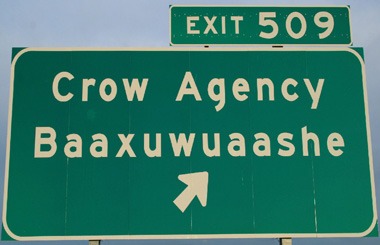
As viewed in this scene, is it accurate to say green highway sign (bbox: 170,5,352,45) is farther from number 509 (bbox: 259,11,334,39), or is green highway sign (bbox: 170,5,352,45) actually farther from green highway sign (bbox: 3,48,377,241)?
green highway sign (bbox: 3,48,377,241)

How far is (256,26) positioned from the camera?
28.0 ft

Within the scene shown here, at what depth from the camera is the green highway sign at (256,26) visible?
27.9ft

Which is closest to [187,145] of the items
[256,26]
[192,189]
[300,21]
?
[192,189]

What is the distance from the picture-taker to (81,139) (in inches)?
321

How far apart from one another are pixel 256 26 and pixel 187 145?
2.10 metres

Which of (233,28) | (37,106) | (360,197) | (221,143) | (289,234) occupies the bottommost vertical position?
(289,234)

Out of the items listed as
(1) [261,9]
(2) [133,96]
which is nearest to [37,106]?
(2) [133,96]

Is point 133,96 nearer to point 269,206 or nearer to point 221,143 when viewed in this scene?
point 221,143

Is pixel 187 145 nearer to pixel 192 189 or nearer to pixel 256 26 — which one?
pixel 192 189

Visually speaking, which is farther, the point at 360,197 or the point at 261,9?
the point at 261,9

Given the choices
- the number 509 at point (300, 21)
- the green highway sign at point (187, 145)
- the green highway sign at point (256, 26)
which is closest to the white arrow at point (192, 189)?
the green highway sign at point (187, 145)

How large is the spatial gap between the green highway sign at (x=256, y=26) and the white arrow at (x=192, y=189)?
6.59 feet

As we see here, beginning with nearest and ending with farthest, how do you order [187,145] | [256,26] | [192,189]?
[192,189] → [187,145] → [256,26]

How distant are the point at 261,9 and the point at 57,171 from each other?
12.7ft
